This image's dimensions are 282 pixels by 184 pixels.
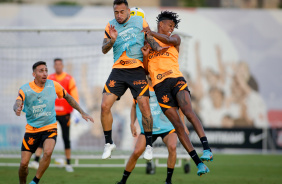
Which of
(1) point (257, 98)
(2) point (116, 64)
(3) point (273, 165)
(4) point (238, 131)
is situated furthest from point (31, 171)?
(1) point (257, 98)

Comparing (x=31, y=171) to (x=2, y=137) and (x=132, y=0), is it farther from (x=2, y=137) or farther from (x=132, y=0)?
(x=132, y=0)

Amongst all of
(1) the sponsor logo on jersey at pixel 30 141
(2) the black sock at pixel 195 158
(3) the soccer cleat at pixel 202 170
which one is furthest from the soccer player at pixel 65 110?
(3) the soccer cleat at pixel 202 170

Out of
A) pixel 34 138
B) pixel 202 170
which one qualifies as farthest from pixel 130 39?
pixel 34 138

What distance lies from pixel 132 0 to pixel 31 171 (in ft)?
51.4

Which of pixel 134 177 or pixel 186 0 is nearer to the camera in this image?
pixel 134 177

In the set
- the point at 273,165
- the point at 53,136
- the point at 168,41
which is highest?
the point at 168,41

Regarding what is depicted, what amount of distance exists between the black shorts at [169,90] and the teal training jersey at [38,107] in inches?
82.8

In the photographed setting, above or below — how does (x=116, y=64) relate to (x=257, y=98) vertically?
above

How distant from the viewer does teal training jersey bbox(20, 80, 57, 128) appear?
9242mm

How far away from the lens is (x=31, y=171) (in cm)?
1292

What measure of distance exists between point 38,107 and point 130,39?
2.20 m

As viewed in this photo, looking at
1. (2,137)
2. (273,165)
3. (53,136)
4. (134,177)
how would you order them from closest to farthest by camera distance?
(53,136) → (134,177) → (273,165) → (2,137)

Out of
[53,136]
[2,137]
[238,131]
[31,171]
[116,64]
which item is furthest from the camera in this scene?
[238,131]

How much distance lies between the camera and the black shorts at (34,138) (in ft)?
30.2
